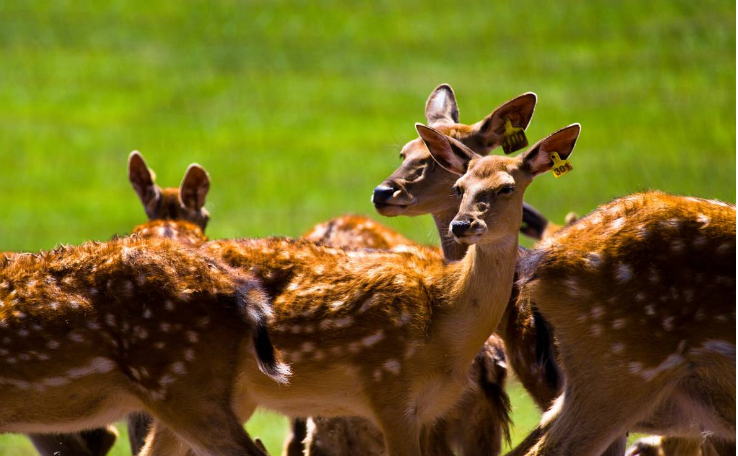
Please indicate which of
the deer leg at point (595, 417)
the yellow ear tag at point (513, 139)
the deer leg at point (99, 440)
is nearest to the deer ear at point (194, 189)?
the deer leg at point (99, 440)

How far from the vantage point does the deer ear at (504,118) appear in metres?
7.21

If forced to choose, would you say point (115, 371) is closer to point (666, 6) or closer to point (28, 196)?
point (28, 196)

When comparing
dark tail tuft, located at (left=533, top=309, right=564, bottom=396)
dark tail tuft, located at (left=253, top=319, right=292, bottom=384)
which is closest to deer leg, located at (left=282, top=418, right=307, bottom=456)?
dark tail tuft, located at (left=253, top=319, right=292, bottom=384)

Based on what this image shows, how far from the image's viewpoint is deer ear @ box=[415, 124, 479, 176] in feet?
21.6

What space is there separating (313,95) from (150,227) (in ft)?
56.8

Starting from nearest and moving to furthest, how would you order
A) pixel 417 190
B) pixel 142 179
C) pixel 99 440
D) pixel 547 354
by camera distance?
1. pixel 547 354
2. pixel 417 190
3. pixel 99 440
4. pixel 142 179

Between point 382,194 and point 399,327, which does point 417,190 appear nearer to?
point 382,194

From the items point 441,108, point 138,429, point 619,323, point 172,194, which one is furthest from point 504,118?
point 172,194

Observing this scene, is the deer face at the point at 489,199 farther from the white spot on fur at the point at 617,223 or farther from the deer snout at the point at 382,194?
the deer snout at the point at 382,194

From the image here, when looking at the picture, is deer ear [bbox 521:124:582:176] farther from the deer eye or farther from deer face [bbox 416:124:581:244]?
the deer eye

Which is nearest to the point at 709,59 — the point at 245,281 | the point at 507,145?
the point at 507,145

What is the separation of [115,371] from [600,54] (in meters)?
20.0

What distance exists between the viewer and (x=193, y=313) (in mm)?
5984

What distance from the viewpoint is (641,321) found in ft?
19.2
